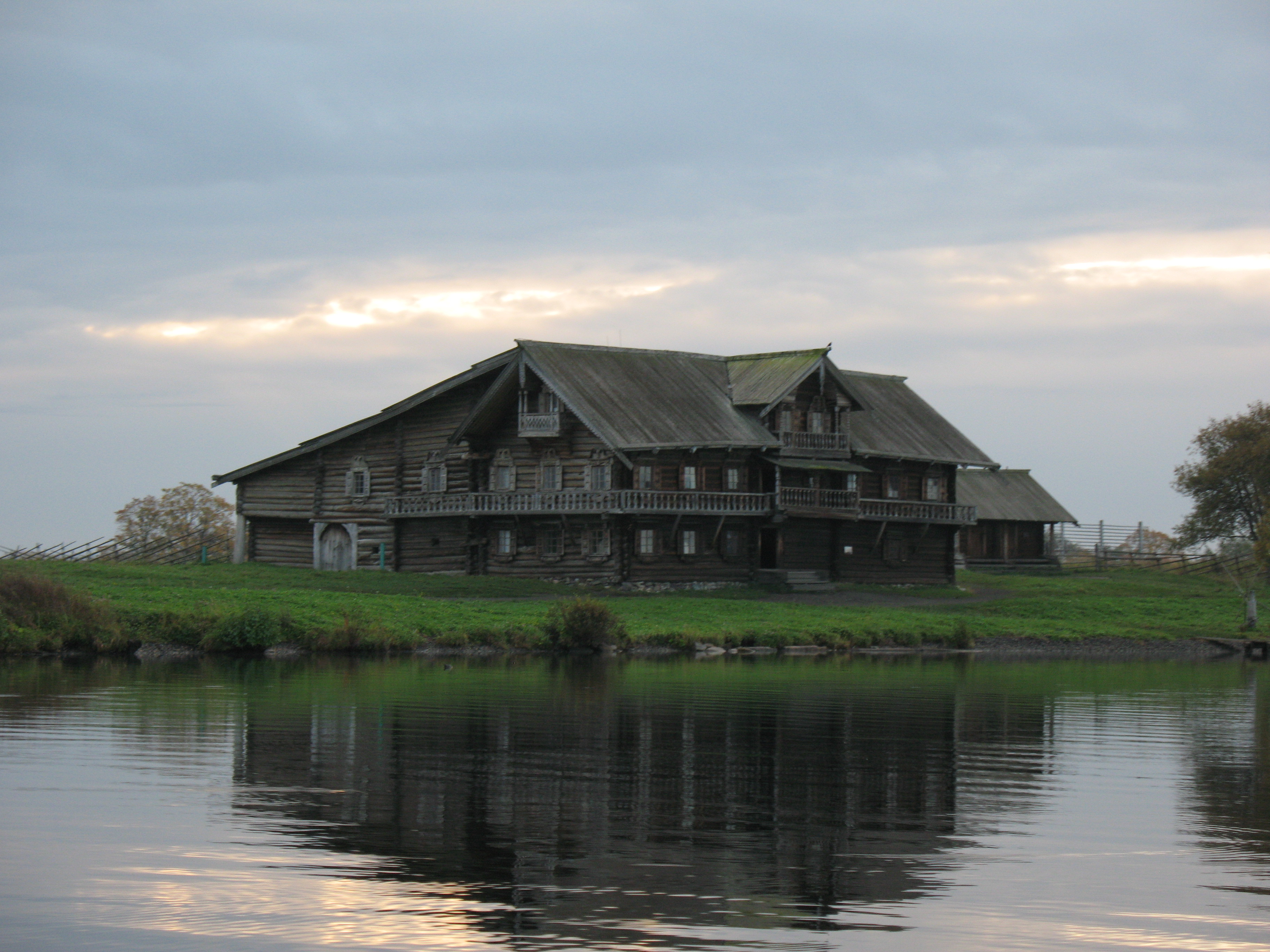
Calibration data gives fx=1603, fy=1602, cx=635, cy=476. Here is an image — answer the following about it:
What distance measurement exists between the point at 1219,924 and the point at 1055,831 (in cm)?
359

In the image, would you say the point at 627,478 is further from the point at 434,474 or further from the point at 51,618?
the point at 51,618

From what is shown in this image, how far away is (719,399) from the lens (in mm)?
61344

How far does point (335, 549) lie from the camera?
6588 centimetres

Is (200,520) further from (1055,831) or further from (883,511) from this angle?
(1055,831)

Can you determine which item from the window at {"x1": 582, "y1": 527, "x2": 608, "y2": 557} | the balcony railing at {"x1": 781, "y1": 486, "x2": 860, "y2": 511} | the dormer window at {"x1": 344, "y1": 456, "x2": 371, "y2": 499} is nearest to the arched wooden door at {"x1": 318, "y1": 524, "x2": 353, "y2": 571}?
the dormer window at {"x1": 344, "y1": 456, "x2": 371, "y2": 499}

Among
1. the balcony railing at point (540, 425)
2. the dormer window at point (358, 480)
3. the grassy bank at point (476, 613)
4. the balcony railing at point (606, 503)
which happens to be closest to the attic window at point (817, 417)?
the balcony railing at point (606, 503)

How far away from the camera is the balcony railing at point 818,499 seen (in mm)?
58969

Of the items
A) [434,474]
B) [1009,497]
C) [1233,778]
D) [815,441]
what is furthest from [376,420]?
[1233,778]

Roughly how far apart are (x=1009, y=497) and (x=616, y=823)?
68.7 metres

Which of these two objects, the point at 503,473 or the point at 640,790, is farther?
the point at 503,473

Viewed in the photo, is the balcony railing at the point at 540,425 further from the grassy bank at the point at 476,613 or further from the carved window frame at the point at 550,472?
the grassy bank at the point at 476,613

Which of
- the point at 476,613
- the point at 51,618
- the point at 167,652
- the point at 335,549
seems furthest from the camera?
the point at 335,549

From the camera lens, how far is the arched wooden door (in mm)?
65188

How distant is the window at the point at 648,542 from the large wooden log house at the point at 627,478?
6 cm
